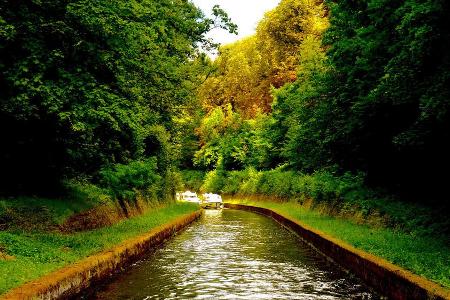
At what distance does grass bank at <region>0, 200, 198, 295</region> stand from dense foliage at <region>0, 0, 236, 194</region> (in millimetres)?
1717

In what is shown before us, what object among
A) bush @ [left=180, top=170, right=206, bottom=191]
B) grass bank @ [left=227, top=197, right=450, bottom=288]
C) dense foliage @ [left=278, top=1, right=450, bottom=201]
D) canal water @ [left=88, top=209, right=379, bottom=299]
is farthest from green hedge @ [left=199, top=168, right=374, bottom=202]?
canal water @ [left=88, top=209, right=379, bottom=299]

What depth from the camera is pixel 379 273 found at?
9.37m

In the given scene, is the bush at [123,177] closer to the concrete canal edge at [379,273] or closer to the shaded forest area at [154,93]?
the shaded forest area at [154,93]

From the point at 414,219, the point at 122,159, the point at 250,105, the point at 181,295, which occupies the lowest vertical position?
the point at 181,295

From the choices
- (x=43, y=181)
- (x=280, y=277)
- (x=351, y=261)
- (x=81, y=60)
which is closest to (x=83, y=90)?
(x=81, y=60)

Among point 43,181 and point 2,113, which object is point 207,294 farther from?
point 43,181

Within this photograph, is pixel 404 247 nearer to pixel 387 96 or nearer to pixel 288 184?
pixel 387 96

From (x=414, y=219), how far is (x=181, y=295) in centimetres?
879

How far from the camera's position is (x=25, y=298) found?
6.52 meters

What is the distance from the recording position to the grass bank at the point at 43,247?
8.04 meters

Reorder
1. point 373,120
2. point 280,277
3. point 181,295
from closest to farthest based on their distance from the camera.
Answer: point 181,295, point 280,277, point 373,120

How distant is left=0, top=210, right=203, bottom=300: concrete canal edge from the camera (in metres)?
7.00

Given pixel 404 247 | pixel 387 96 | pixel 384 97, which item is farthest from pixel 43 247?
pixel 384 97

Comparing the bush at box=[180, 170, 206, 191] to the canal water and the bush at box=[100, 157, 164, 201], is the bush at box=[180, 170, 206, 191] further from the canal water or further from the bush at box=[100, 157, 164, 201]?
the canal water
